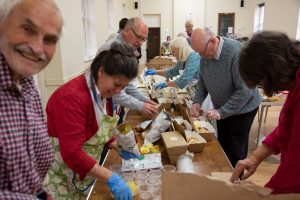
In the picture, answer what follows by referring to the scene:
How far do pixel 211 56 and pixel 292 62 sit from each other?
1104 mm

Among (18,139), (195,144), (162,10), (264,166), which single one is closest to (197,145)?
(195,144)

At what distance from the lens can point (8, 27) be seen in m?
0.74

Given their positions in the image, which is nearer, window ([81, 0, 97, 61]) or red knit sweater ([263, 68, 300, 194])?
red knit sweater ([263, 68, 300, 194])

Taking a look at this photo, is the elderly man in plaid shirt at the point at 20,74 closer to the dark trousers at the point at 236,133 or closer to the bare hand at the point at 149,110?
the bare hand at the point at 149,110

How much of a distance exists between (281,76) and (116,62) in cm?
70

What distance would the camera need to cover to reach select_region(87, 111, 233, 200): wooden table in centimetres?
129

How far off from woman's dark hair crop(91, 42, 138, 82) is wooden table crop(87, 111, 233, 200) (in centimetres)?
54

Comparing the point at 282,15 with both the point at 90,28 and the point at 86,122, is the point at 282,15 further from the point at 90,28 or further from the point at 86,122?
the point at 86,122

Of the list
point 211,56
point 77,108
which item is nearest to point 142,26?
point 211,56

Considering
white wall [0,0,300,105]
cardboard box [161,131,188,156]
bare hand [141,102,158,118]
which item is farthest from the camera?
white wall [0,0,300,105]

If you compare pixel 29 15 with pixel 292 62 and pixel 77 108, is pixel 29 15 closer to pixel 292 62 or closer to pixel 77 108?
pixel 77 108

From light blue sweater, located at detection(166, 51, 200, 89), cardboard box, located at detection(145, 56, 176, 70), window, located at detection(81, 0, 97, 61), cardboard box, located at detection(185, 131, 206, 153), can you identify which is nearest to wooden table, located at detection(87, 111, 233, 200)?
cardboard box, located at detection(185, 131, 206, 153)

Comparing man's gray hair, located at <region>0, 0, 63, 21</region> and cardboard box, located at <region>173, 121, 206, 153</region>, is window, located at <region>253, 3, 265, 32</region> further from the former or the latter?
man's gray hair, located at <region>0, 0, 63, 21</region>

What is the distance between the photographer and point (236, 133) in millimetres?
2221
